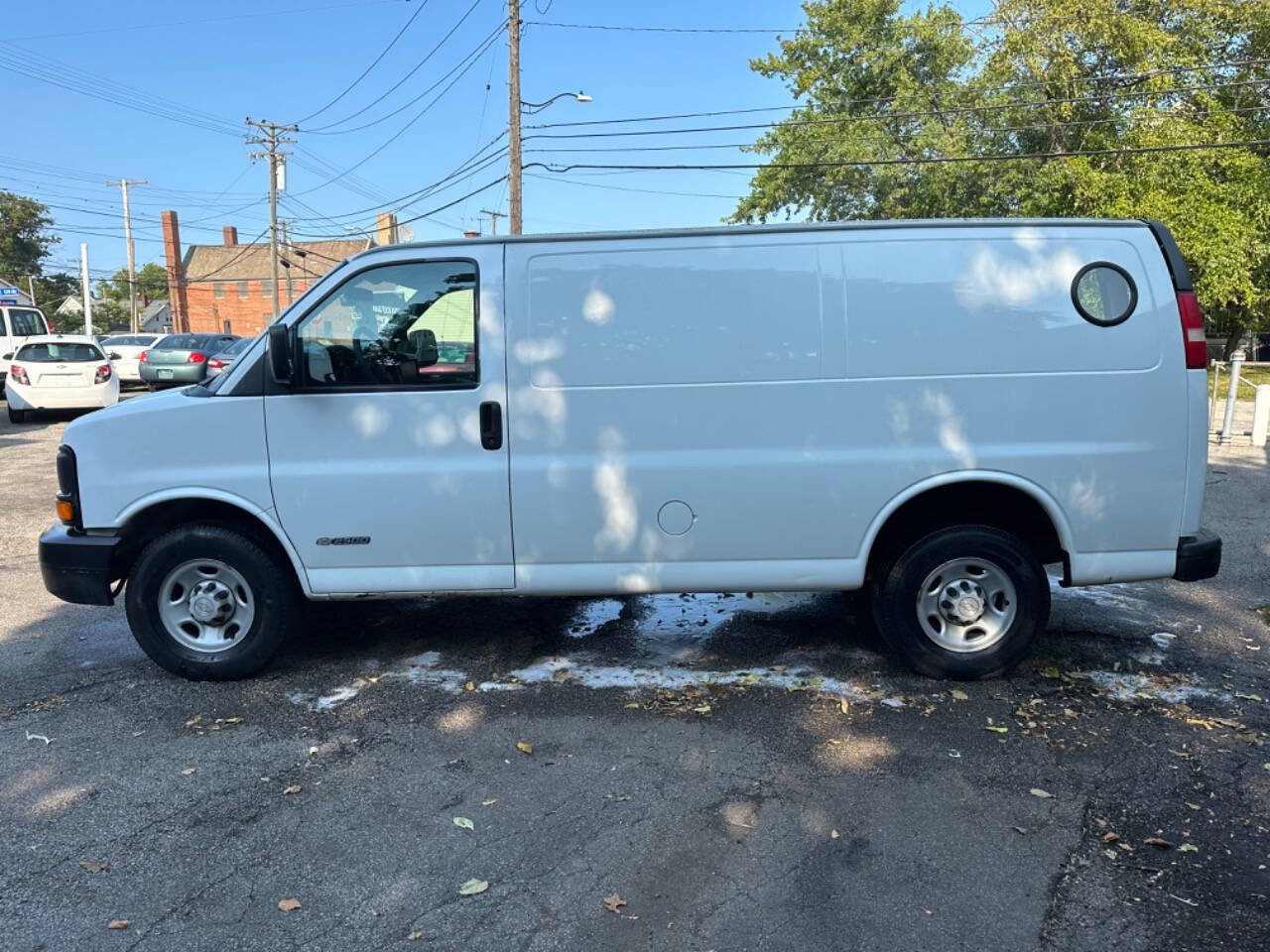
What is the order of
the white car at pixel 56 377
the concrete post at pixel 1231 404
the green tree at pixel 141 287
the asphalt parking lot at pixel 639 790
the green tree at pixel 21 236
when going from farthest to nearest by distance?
the green tree at pixel 141 287
the green tree at pixel 21 236
the white car at pixel 56 377
the concrete post at pixel 1231 404
the asphalt parking lot at pixel 639 790

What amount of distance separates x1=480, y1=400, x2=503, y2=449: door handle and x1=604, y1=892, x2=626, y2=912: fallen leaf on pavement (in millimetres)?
2198

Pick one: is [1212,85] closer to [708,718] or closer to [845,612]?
[845,612]

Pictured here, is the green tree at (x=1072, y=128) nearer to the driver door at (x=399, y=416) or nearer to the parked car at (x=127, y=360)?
the parked car at (x=127, y=360)

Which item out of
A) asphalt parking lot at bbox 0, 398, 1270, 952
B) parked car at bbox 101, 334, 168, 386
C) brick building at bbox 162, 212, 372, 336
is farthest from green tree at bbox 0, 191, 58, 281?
asphalt parking lot at bbox 0, 398, 1270, 952

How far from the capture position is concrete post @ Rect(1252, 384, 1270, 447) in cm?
1272

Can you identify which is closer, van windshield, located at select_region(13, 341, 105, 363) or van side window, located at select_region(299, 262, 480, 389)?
van side window, located at select_region(299, 262, 480, 389)

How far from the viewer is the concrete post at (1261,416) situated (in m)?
12.7

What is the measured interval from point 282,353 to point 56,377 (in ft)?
48.5

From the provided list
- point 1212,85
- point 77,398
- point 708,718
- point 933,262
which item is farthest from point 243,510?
point 1212,85

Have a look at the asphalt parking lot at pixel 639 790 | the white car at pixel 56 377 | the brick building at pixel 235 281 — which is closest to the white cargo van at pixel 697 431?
the asphalt parking lot at pixel 639 790

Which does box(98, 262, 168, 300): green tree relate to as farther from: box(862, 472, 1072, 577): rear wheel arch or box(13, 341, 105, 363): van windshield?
box(862, 472, 1072, 577): rear wheel arch

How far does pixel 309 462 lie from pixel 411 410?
1.85ft

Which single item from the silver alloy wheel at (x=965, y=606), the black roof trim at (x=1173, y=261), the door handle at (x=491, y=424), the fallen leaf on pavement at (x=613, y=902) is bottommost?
the fallen leaf on pavement at (x=613, y=902)

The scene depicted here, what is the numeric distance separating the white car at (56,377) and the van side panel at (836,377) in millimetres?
15285
